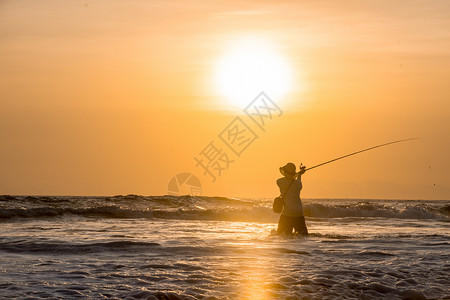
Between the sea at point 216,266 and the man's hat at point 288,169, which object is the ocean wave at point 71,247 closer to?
the sea at point 216,266

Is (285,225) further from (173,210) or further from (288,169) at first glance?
(173,210)

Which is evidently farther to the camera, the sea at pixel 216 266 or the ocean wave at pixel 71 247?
the ocean wave at pixel 71 247

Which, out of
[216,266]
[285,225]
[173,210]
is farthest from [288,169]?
[173,210]

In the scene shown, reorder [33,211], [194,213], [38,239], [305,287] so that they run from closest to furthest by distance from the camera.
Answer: [305,287]
[38,239]
[33,211]
[194,213]

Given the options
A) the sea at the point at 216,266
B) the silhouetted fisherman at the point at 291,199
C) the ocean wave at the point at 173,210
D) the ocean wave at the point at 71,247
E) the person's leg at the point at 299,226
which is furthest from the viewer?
the ocean wave at the point at 173,210

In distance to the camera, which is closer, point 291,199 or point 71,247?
point 71,247

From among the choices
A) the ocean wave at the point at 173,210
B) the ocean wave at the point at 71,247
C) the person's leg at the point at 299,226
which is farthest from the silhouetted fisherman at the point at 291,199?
the ocean wave at the point at 173,210

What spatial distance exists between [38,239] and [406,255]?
24.0 ft

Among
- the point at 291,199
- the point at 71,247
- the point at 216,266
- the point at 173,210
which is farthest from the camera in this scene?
the point at 173,210

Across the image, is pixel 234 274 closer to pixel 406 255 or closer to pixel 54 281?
pixel 54 281

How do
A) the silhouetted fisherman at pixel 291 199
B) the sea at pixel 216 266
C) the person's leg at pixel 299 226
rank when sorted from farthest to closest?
the person's leg at pixel 299 226, the silhouetted fisherman at pixel 291 199, the sea at pixel 216 266

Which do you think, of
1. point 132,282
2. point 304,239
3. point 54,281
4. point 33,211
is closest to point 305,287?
point 132,282

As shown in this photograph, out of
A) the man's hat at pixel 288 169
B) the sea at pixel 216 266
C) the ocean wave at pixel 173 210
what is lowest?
the sea at pixel 216 266

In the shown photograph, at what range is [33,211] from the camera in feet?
81.0
